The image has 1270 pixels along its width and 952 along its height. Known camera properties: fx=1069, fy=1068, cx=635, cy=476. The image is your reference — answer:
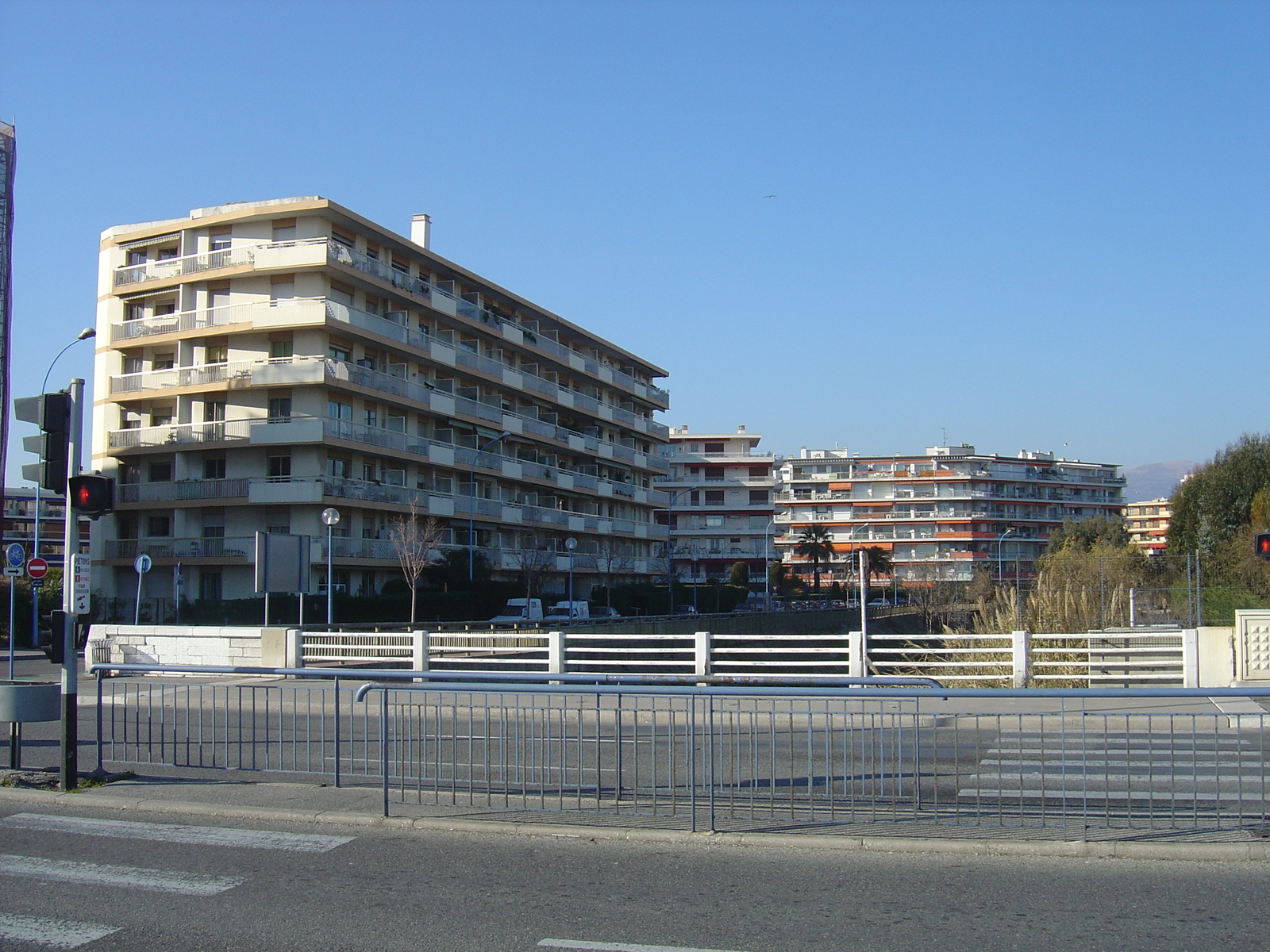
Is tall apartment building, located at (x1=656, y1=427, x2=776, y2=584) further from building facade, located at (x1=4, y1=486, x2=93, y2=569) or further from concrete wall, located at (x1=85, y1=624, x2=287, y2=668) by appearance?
concrete wall, located at (x1=85, y1=624, x2=287, y2=668)

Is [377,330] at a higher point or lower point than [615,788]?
higher

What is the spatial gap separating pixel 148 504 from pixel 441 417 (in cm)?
1438

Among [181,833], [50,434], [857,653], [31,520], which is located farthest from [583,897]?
[31,520]

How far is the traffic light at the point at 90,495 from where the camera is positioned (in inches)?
366

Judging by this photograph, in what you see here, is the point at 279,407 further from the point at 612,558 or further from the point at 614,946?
the point at 614,946

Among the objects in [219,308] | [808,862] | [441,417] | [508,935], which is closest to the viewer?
[508,935]

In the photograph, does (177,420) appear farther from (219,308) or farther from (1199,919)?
(1199,919)

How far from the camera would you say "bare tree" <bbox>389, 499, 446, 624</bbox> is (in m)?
45.1

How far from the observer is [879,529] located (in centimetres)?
11162

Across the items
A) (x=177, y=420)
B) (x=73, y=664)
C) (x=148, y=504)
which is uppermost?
(x=177, y=420)

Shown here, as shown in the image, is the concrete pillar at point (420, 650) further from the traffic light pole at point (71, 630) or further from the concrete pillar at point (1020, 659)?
the traffic light pole at point (71, 630)

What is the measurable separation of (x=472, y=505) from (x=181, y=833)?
4524cm

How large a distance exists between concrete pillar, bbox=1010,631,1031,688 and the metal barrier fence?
878 cm

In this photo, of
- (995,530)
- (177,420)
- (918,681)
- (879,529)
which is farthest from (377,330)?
(995,530)
